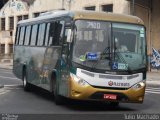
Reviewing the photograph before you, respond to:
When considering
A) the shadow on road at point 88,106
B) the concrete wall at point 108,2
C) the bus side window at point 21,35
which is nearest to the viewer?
the shadow on road at point 88,106

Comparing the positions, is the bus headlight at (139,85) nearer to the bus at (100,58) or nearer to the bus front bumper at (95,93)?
the bus at (100,58)

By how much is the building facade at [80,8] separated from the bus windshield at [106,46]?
24391mm

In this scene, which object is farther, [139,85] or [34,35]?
[34,35]

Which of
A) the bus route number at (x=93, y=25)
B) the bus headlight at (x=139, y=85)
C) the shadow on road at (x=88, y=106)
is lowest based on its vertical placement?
the shadow on road at (x=88, y=106)

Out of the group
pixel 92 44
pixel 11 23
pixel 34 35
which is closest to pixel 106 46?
pixel 92 44

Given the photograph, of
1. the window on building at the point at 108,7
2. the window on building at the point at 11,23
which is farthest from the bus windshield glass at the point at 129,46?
the window on building at the point at 11,23

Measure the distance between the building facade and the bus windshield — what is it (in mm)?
24391

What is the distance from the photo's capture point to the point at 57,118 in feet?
46.6

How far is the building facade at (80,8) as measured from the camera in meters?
43.5

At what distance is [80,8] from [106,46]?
32.7 metres

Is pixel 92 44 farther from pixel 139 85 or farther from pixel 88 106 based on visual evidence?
pixel 88 106

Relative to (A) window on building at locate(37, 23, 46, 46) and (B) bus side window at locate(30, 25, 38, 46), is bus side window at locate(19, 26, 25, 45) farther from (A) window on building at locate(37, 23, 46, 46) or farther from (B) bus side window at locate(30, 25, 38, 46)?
(A) window on building at locate(37, 23, 46, 46)

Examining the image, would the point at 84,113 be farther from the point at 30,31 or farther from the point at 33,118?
the point at 30,31

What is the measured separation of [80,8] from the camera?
4866cm
